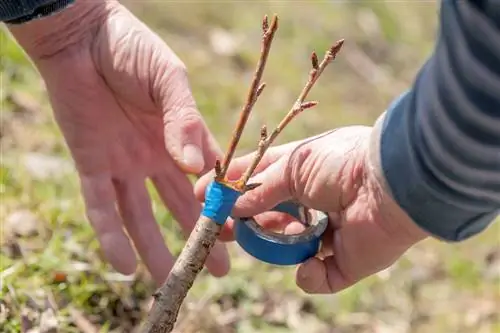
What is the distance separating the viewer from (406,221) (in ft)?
5.04

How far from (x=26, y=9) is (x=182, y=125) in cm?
39

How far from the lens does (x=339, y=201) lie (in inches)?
65.7

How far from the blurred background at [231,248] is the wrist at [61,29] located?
45cm

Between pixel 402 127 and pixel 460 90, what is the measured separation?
149mm

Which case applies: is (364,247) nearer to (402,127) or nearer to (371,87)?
(402,127)

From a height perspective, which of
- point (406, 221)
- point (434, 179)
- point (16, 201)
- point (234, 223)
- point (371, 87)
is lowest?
point (371, 87)

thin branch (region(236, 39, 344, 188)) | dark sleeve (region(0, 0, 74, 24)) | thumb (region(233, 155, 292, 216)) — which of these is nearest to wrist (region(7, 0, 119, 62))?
dark sleeve (region(0, 0, 74, 24))

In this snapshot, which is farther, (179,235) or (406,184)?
(179,235)

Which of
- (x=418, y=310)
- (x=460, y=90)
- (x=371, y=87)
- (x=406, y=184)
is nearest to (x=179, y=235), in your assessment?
(x=418, y=310)

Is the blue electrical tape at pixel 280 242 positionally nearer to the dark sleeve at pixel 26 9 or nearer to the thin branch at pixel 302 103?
the thin branch at pixel 302 103

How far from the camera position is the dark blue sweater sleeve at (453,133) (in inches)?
52.2

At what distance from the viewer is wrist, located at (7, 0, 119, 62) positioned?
6.89 feet

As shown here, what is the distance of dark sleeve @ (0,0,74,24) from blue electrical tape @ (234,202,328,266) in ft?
1.94

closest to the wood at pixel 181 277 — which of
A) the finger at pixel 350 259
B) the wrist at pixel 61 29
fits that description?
the finger at pixel 350 259
